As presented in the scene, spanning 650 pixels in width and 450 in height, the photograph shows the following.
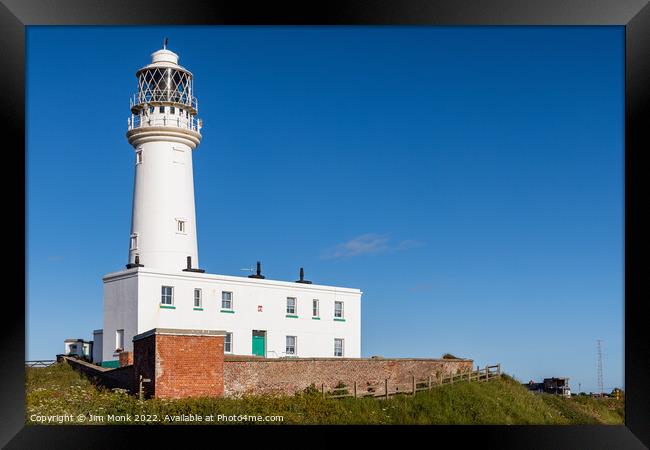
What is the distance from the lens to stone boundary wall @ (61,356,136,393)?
13500 millimetres

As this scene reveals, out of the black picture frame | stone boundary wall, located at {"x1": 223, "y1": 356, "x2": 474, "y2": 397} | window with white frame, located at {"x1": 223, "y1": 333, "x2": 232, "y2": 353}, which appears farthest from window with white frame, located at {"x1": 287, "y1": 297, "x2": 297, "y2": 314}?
the black picture frame

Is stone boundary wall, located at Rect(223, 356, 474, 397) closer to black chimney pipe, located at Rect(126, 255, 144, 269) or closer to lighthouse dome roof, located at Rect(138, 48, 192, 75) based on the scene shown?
black chimney pipe, located at Rect(126, 255, 144, 269)

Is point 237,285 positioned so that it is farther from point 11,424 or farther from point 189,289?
point 11,424

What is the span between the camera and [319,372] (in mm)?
15398

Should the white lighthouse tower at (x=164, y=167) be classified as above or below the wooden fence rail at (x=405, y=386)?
above

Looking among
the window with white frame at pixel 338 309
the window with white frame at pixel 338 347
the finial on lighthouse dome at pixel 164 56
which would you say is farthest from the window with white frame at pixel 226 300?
the finial on lighthouse dome at pixel 164 56

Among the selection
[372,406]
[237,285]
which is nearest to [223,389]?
[372,406]

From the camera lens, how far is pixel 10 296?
6.24 metres

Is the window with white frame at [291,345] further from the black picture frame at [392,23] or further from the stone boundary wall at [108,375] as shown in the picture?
the black picture frame at [392,23]

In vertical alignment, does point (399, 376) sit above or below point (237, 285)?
below

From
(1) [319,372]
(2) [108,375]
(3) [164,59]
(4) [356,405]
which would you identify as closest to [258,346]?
(1) [319,372]

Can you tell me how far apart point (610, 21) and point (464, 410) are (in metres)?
10.9

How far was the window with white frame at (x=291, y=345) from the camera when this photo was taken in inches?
703

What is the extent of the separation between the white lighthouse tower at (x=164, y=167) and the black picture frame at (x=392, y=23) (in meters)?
11.4
